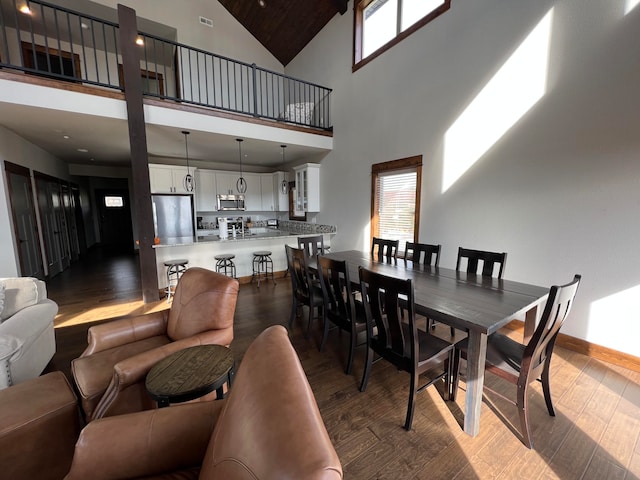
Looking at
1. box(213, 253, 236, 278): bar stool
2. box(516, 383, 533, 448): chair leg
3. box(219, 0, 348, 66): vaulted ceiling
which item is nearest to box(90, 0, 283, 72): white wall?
box(219, 0, 348, 66): vaulted ceiling

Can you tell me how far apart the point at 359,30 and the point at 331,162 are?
2.39m

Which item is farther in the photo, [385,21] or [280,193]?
[280,193]

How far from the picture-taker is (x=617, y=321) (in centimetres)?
245

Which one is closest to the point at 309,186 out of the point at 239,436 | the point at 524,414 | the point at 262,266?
the point at 262,266

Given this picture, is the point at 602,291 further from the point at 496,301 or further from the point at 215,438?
the point at 215,438

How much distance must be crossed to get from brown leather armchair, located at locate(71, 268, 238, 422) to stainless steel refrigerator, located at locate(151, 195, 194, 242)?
4285mm

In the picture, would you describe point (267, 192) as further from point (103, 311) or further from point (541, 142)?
point (541, 142)

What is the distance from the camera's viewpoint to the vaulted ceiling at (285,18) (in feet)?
17.8

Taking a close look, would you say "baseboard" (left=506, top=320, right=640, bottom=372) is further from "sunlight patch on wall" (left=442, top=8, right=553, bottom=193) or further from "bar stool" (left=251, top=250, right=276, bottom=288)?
"bar stool" (left=251, top=250, right=276, bottom=288)

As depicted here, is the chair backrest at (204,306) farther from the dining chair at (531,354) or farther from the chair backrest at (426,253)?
the chair backrest at (426,253)

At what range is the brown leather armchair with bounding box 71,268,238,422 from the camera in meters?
1.46

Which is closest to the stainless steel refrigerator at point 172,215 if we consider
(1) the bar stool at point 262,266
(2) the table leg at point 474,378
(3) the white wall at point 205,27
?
(1) the bar stool at point 262,266

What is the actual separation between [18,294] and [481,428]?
3.64 metres

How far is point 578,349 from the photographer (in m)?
2.67
